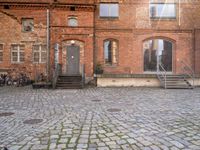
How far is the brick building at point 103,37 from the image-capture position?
18.0 metres

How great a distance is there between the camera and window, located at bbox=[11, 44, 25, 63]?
18.3 meters

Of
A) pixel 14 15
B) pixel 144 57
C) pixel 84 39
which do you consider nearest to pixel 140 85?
pixel 144 57

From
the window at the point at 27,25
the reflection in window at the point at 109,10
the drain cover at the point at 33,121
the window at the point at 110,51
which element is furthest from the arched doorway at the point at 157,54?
the drain cover at the point at 33,121

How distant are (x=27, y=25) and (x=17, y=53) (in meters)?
2.42

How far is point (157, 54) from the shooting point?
19688 mm

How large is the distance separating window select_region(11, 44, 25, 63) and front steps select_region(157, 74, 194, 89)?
1104 centimetres

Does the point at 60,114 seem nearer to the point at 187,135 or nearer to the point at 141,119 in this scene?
the point at 141,119

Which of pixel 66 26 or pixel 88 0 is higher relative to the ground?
pixel 88 0

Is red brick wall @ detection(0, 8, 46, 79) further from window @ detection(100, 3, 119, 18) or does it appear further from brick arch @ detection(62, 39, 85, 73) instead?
window @ detection(100, 3, 119, 18)

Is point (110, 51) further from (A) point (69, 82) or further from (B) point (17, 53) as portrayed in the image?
(B) point (17, 53)

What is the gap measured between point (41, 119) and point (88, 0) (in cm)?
1324

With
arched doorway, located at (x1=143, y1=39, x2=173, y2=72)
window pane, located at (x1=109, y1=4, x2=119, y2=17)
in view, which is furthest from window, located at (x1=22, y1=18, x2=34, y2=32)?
arched doorway, located at (x1=143, y1=39, x2=173, y2=72)

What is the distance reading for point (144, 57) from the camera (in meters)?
19.4

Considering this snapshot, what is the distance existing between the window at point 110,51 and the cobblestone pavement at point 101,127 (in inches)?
388
